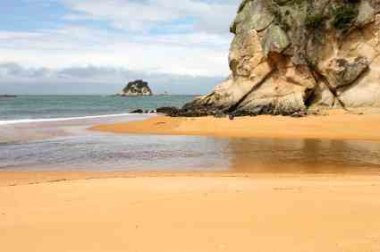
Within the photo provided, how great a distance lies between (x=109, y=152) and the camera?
71.3 feet

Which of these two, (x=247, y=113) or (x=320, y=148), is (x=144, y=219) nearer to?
(x=320, y=148)

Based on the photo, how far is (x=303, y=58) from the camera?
41156 millimetres

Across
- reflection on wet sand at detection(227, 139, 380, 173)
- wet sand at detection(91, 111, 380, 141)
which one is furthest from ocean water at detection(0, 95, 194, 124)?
reflection on wet sand at detection(227, 139, 380, 173)

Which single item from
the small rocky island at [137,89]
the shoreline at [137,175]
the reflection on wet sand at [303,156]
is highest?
the small rocky island at [137,89]

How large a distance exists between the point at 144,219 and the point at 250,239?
1920 mm

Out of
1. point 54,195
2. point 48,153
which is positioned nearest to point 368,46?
point 48,153

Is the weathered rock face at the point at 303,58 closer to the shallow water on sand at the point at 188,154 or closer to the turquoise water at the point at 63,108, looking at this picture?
the shallow water on sand at the point at 188,154

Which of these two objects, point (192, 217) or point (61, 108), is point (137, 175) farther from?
point (61, 108)

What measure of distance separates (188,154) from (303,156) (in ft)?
15.0

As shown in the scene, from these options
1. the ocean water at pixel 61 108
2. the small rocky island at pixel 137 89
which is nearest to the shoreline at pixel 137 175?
the ocean water at pixel 61 108

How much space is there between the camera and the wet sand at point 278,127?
28.6m

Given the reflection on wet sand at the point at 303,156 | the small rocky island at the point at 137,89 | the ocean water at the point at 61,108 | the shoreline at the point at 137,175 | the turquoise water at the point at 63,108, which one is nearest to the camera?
the shoreline at the point at 137,175

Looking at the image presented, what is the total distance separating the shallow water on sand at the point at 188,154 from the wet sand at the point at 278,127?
2659 mm

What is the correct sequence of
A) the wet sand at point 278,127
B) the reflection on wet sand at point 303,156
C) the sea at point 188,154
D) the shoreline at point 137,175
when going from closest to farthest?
the shoreline at point 137,175 < the reflection on wet sand at point 303,156 < the sea at point 188,154 < the wet sand at point 278,127
